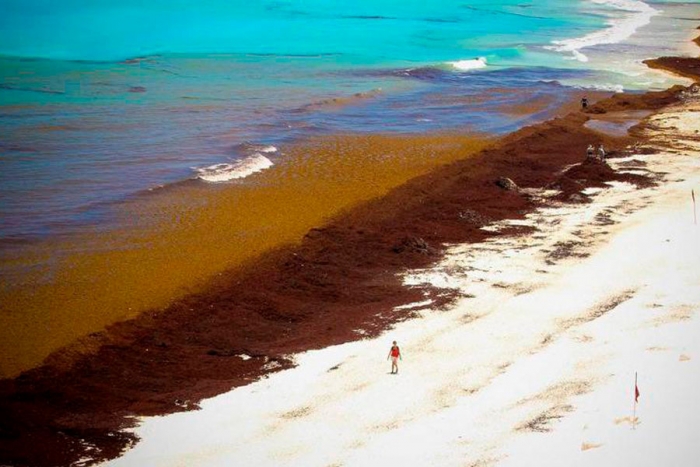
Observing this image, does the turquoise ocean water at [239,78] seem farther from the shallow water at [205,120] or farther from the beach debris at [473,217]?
the beach debris at [473,217]

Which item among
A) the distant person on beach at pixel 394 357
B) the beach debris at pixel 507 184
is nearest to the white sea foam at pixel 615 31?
the beach debris at pixel 507 184

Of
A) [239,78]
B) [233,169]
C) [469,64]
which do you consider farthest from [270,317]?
[469,64]

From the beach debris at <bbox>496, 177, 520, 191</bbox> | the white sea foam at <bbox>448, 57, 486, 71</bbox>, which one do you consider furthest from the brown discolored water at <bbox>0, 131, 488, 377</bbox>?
the white sea foam at <bbox>448, 57, 486, 71</bbox>

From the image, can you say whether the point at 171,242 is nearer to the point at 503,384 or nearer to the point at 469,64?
the point at 503,384

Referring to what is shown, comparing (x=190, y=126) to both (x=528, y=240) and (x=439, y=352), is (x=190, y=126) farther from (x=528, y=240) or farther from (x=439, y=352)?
(x=439, y=352)

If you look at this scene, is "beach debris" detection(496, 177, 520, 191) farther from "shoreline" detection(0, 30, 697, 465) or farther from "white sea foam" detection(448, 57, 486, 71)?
"white sea foam" detection(448, 57, 486, 71)

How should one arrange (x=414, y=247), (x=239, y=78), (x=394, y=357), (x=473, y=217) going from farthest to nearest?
1. (x=239, y=78)
2. (x=473, y=217)
3. (x=414, y=247)
4. (x=394, y=357)
